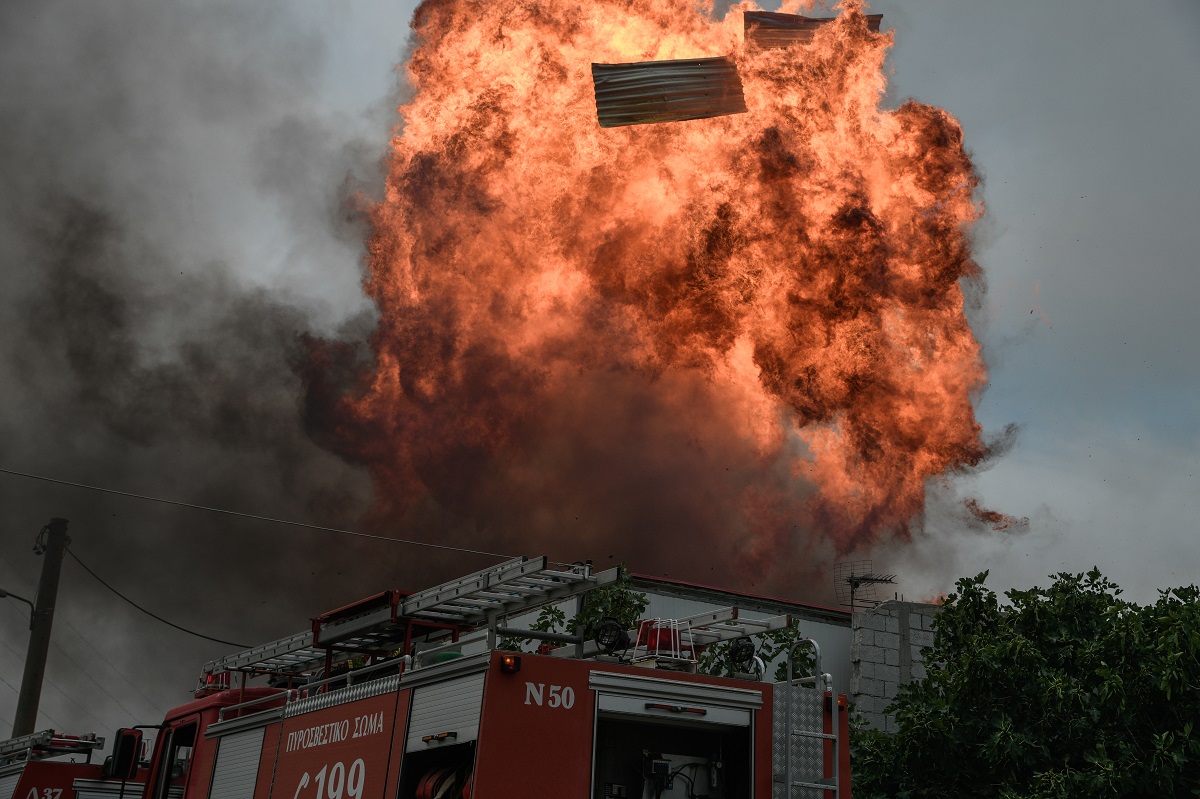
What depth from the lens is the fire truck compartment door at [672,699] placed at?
9.03 m

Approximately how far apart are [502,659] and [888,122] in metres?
21.7

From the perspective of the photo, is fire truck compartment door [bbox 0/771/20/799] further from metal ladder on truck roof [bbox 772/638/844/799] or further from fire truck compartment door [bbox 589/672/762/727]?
metal ladder on truck roof [bbox 772/638/844/799]

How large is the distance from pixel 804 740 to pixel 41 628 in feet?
78.8

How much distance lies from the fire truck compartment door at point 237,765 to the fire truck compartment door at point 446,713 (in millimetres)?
3344

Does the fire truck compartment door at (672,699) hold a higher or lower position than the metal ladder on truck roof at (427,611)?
lower

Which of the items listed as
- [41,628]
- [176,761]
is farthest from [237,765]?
[41,628]

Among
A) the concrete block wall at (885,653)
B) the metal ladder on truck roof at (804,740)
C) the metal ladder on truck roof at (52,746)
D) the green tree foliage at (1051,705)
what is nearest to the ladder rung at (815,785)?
the metal ladder on truck roof at (804,740)

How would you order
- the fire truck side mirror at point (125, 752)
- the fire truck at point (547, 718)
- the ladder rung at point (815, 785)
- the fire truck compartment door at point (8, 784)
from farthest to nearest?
the fire truck compartment door at point (8, 784)
the fire truck side mirror at point (125, 752)
the ladder rung at point (815, 785)
the fire truck at point (547, 718)

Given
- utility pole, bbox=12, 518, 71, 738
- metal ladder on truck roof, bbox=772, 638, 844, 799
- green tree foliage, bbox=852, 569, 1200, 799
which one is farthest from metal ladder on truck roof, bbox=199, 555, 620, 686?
utility pole, bbox=12, 518, 71, 738

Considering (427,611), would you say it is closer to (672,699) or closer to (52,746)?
(672,699)

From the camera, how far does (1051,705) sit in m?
16.7

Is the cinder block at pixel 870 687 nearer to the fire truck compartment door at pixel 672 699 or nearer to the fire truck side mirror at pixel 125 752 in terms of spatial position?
the fire truck side mirror at pixel 125 752

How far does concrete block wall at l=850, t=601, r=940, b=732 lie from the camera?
2738 cm

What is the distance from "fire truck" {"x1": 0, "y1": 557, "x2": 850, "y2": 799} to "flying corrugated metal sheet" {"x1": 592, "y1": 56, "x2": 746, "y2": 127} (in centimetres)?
1901
